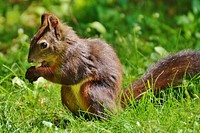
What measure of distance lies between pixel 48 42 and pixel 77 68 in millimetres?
268

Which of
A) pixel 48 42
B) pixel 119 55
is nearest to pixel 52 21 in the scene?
pixel 48 42

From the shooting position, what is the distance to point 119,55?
20.3ft

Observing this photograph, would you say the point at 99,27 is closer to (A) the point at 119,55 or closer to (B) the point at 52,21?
(A) the point at 119,55

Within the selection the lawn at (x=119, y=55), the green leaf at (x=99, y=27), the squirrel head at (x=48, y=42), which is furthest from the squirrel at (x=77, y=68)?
the green leaf at (x=99, y=27)

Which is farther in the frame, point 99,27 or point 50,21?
point 99,27

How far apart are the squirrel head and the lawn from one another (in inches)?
15.8

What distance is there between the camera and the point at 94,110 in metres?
4.80

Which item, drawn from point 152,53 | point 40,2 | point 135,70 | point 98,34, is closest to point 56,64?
point 135,70

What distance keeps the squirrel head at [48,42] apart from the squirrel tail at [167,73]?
60cm

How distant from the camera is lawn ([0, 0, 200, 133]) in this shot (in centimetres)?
457

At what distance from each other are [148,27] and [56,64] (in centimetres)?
241

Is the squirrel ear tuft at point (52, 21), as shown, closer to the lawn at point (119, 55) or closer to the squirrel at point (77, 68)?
the squirrel at point (77, 68)

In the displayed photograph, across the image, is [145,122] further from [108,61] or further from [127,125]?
[108,61]

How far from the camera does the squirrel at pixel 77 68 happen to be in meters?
4.72
